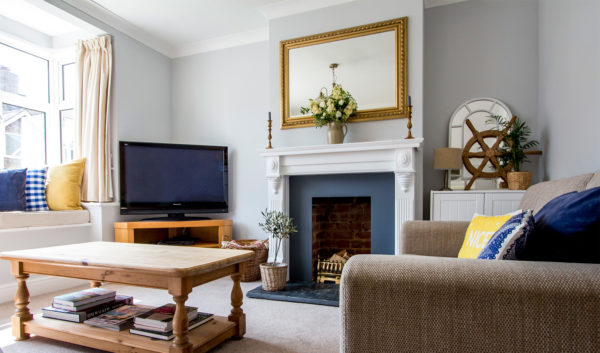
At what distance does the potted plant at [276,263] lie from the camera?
274cm

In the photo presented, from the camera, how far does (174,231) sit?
12.8 ft

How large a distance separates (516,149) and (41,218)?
12.8 ft

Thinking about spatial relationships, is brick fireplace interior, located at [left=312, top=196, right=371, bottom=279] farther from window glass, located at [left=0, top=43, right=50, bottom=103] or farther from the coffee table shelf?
window glass, located at [left=0, top=43, right=50, bottom=103]

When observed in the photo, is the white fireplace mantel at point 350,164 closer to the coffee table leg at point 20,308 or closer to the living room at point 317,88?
the living room at point 317,88

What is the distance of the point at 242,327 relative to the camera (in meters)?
1.88

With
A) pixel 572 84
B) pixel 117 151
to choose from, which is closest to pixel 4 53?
pixel 117 151

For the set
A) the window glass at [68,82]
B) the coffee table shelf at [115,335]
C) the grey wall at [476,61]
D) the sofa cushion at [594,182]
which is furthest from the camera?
the window glass at [68,82]

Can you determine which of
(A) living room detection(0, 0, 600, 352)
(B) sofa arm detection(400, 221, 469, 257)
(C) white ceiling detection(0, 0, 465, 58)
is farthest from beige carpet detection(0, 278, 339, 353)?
(C) white ceiling detection(0, 0, 465, 58)

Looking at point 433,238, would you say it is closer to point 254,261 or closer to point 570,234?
point 570,234

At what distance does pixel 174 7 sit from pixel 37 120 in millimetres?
1910

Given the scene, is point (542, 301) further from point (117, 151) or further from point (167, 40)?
point (167, 40)

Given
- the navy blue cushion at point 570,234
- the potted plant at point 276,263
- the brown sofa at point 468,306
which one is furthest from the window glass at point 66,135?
the navy blue cushion at point 570,234

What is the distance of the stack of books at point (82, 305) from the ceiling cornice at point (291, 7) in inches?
106

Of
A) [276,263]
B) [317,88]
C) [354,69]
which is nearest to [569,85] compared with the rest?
[354,69]
